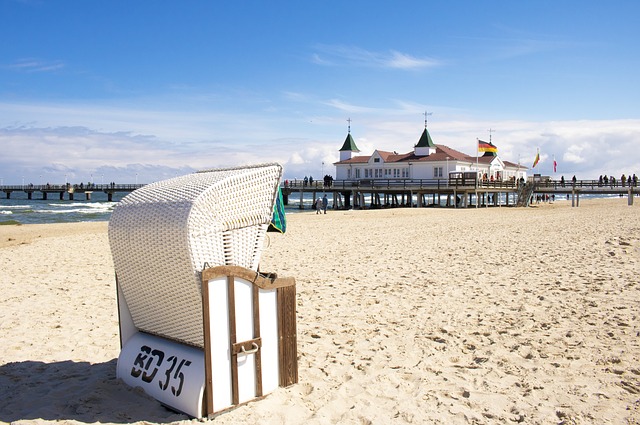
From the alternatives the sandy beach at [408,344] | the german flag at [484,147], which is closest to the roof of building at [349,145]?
the german flag at [484,147]

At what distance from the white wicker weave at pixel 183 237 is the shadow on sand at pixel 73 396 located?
1.74ft

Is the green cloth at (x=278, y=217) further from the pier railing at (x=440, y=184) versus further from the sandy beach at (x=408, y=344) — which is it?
the pier railing at (x=440, y=184)

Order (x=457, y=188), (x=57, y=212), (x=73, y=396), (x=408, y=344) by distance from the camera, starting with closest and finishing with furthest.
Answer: (x=73, y=396) → (x=408, y=344) → (x=457, y=188) → (x=57, y=212)

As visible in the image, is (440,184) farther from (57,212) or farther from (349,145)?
(57,212)

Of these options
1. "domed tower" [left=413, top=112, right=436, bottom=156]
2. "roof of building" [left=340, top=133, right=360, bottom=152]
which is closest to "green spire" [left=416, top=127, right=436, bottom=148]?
"domed tower" [left=413, top=112, right=436, bottom=156]

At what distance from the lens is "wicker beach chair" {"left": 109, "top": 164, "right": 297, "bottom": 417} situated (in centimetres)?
362

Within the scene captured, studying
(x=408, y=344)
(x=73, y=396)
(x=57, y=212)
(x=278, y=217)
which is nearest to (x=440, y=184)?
(x=57, y=212)

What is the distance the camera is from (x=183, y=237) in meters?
3.53

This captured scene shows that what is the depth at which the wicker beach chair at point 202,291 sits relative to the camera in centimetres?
362

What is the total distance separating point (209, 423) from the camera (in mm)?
3604

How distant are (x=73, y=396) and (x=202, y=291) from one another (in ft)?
5.26

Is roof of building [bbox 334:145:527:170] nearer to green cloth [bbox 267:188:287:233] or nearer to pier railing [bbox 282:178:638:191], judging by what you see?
pier railing [bbox 282:178:638:191]

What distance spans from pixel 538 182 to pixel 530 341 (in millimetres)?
50772

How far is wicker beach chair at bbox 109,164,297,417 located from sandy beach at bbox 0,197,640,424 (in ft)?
0.67
